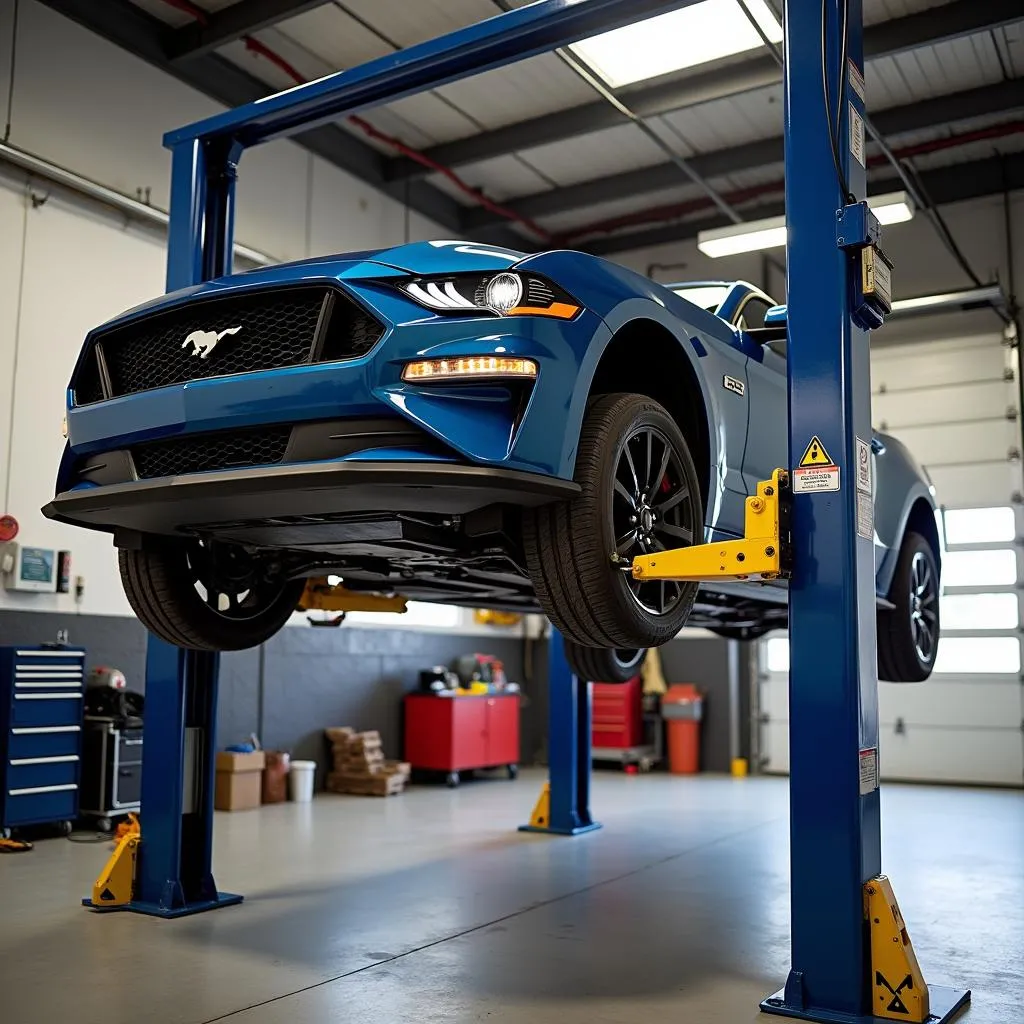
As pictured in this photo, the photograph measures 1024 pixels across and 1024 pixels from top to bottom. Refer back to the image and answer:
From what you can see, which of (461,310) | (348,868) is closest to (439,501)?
(461,310)

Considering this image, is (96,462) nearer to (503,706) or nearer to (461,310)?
(461,310)

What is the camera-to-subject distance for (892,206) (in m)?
8.26

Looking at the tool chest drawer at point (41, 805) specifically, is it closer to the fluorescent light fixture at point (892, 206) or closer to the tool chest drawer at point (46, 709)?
the tool chest drawer at point (46, 709)

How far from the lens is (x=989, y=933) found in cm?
405

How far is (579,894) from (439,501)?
2.69 metres

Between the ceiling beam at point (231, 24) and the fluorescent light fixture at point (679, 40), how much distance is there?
6.34ft

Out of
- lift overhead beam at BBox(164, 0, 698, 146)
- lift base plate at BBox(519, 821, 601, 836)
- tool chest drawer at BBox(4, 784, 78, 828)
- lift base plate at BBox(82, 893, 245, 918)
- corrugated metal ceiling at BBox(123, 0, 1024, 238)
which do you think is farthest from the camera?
corrugated metal ceiling at BBox(123, 0, 1024, 238)

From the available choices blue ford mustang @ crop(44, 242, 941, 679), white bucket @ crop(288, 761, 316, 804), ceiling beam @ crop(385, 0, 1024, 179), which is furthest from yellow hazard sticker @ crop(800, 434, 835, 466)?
white bucket @ crop(288, 761, 316, 804)

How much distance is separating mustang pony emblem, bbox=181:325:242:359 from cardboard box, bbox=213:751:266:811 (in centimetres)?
525

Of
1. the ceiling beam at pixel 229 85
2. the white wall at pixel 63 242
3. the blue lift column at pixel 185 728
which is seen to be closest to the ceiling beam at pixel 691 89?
the ceiling beam at pixel 229 85

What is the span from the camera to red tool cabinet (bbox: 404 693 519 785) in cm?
954

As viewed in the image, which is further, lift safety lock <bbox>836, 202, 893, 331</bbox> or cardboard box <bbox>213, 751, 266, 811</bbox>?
cardboard box <bbox>213, 751, 266, 811</bbox>

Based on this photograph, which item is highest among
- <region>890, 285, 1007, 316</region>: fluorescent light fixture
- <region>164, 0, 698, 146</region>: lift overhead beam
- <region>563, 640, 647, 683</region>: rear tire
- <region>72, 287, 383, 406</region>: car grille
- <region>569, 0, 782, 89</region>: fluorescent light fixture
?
<region>569, 0, 782, 89</region>: fluorescent light fixture

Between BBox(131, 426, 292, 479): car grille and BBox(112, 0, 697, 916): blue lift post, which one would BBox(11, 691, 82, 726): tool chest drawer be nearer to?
BBox(112, 0, 697, 916): blue lift post
